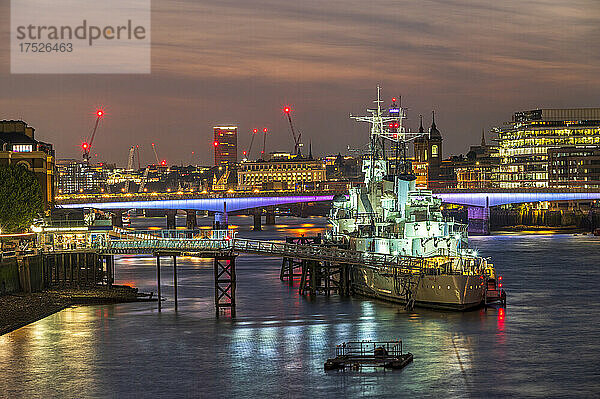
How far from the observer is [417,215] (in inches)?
3246

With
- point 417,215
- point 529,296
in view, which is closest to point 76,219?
point 417,215

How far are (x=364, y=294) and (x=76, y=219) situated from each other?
109ft

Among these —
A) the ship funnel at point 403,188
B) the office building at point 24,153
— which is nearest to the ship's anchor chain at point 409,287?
the ship funnel at point 403,188

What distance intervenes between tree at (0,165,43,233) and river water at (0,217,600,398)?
19228mm

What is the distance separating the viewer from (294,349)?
6162 centimetres

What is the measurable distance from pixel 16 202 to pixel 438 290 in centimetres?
4475

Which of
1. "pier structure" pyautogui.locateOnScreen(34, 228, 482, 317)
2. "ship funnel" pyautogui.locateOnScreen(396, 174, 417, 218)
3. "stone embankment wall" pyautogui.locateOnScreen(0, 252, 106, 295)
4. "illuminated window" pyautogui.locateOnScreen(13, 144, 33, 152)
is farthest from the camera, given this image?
"illuminated window" pyautogui.locateOnScreen(13, 144, 33, 152)

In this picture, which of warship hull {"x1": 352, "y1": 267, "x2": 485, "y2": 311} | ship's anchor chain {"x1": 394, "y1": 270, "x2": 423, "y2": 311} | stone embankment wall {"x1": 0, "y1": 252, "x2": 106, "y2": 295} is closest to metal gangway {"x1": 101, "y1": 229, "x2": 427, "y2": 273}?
ship's anchor chain {"x1": 394, "y1": 270, "x2": 423, "y2": 311}

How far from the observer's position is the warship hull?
7312 centimetres

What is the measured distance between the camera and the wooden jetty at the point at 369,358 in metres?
55.4

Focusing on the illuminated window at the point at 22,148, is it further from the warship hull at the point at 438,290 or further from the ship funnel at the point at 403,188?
the warship hull at the point at 438,290

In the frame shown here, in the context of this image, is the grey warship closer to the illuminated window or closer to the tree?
the tree

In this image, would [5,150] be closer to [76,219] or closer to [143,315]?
[76,219]

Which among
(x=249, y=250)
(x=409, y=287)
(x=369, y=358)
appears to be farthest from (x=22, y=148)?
(x=369, y=358)
